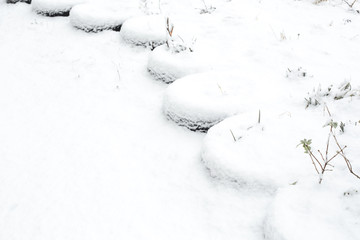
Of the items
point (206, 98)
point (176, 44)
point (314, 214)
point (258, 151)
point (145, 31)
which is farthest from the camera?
point (145, 31)

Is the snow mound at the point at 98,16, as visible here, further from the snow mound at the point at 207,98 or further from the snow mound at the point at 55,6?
the snow mound at the point at 207,98

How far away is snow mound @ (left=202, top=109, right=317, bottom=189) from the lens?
6.75 feet

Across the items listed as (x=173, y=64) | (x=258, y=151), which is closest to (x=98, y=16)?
(x=173, y=64)

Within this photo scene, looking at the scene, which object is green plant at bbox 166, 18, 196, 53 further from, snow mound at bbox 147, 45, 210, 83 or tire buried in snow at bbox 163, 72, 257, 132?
tire buried in snow at bbox 163, 72, 257, 132

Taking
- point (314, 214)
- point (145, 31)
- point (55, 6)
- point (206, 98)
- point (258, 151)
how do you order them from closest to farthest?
1. point (314, 214)
2. point (258, 151)
3. point (206, 98)
4. point (145, 31)
5. point (55, 6)

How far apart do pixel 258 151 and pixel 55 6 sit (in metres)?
4.63

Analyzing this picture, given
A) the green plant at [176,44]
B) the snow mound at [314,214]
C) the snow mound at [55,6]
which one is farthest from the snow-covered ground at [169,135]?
the snow mound at [55,6]

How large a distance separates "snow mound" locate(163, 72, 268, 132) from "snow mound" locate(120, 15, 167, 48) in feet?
3.81

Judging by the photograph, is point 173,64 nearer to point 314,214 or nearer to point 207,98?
point 207,98

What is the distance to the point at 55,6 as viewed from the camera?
529 centimetres

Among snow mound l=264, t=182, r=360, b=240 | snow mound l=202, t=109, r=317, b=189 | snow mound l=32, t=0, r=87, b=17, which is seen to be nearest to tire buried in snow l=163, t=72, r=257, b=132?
snow mound l=202, t=109, r=317, b=189

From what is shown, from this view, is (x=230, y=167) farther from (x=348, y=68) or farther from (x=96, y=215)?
(x=348, y=68)

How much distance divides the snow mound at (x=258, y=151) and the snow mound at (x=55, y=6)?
406cm

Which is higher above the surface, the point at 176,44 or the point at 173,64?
the point at 176,44
